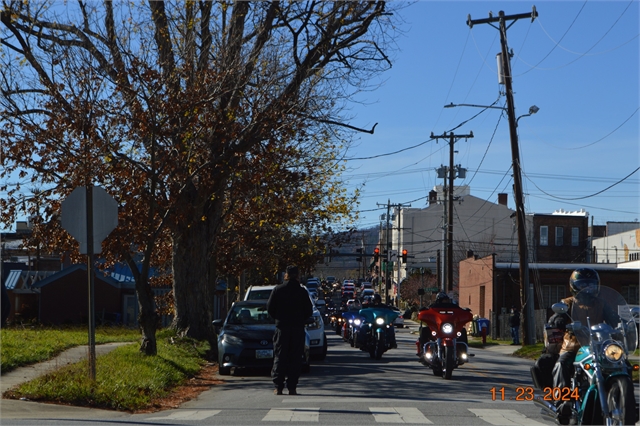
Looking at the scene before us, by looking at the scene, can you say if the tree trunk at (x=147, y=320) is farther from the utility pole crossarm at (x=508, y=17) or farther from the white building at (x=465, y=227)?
the white building at (x=465, y=227)

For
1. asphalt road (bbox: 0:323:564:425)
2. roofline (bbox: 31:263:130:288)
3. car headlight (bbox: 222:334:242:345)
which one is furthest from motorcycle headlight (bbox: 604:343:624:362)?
roofline (bbox: 31:263:130:288)

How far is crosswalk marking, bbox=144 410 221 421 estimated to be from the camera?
10.6 meters

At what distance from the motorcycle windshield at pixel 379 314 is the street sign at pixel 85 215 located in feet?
32.0

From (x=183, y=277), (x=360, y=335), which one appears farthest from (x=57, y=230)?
(x=360, y=335)

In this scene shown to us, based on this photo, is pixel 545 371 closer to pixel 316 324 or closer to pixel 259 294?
pixel 316 324

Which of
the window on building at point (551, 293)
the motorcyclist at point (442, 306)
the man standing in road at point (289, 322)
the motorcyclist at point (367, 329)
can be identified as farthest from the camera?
the window on building at point (551, 293)

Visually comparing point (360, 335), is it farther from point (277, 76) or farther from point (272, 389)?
point (272, 389)

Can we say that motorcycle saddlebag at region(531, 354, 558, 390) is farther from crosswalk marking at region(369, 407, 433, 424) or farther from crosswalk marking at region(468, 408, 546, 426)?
crosswalk marking at region(369, 407, 433, 424)

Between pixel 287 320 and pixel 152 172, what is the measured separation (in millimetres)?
4932

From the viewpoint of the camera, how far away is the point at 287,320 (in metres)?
13.0

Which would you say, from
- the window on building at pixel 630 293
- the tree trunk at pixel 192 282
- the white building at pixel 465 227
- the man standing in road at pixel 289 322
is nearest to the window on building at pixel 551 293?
the window on building at pixel 630 293

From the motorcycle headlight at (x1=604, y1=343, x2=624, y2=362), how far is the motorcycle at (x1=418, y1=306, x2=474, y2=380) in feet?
26.9

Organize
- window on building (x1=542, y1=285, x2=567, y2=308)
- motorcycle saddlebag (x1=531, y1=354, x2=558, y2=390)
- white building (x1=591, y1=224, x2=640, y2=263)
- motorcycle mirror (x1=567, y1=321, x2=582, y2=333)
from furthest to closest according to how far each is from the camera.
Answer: white building (x1=591, y1=224, x2=640, y2=263) → window on building (x1=542, y1=285, x2=567, y2=308) → motorcycle saddlebag (x1=531, y1=354, x2=558, y2=390) → motorcycle mirror (x1=567, y1=321, x2=582, y2=333)

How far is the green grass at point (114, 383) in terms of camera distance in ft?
39.5
